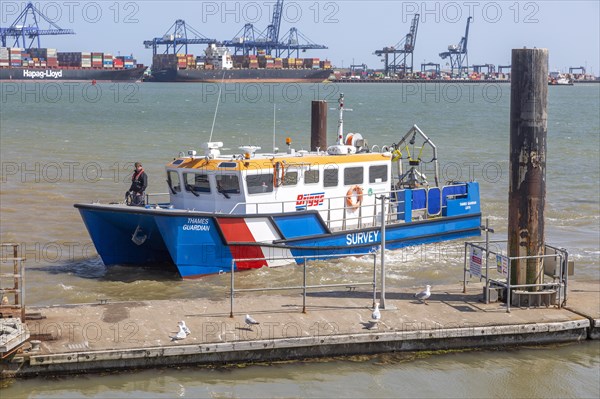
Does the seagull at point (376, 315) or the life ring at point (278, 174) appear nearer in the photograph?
the seagull at point (376, 315)

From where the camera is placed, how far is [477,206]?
23641 millimetres

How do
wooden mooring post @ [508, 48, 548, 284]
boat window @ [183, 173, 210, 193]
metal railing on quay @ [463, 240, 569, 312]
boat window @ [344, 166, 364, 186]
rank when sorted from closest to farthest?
1. wooden mooring post @ [508, 48, 548, 284]
2. metal railing on quay @ [463, 240, 569, 312]
3. boat window @ [183, 173, 210, 193]
4. boat window @ [344, 166, 364, 186]

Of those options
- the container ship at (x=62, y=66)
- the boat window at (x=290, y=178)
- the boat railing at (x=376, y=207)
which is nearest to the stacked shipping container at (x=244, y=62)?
the container ship at (x=62, y=66)

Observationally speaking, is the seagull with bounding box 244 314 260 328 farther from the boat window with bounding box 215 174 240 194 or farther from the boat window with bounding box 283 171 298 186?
the boat window with bounding box 283 171 298 186

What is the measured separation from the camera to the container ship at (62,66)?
148 meters

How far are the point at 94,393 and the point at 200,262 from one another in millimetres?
6194

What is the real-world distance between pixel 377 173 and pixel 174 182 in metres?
4.63

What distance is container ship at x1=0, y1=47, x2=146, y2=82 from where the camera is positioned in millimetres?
147750

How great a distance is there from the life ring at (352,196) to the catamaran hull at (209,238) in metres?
0.70

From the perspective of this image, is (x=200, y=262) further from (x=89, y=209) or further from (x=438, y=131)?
(x=438, y=131)

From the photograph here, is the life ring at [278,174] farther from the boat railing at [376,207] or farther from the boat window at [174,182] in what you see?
the boat window at [174,182]

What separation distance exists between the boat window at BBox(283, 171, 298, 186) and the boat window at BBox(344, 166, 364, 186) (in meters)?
1.40

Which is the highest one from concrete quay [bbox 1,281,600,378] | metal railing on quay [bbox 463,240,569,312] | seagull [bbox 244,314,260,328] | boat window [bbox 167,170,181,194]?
boat window [bbox 167,170,181,194]

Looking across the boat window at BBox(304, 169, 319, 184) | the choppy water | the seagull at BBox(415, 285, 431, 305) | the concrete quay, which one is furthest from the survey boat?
the concrete quay
